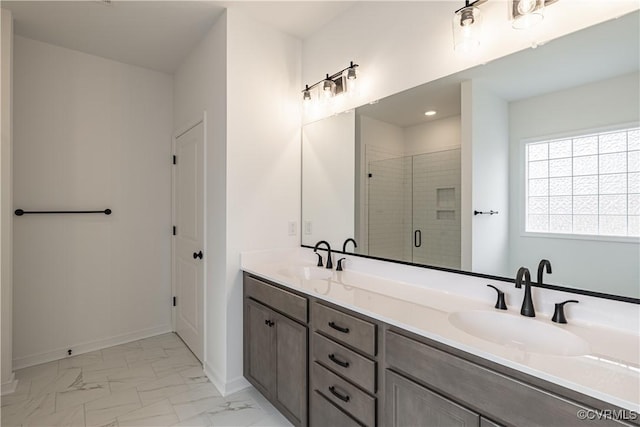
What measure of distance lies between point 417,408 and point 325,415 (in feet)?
1.94

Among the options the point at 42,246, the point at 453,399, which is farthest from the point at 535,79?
the point at 42,246

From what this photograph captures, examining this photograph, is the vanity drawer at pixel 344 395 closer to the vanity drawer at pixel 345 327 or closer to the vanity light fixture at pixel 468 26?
the vanity drawer at pixel 345 327

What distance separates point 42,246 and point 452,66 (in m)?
3.31

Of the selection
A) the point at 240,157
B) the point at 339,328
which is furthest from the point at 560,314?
the point at 240,157

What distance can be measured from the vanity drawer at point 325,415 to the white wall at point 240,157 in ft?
2.79

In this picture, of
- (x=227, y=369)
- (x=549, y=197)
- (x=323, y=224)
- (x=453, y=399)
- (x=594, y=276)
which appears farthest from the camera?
(x=323, y=224)

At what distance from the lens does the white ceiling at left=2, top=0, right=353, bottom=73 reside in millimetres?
2148

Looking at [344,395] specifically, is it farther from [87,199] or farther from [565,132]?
[87,199]

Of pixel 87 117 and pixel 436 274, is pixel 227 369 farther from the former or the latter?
pixel 87 117

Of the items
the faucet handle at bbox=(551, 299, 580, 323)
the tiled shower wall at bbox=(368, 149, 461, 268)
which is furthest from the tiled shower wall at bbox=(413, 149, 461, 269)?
the faucet handle at bbox=(551, 299, 580, 323)

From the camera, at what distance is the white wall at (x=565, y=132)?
43.8 inches

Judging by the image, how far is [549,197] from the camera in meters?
1.33

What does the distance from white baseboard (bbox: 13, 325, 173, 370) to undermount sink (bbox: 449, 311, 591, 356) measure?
300 centimetres

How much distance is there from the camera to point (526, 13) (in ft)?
4.26
